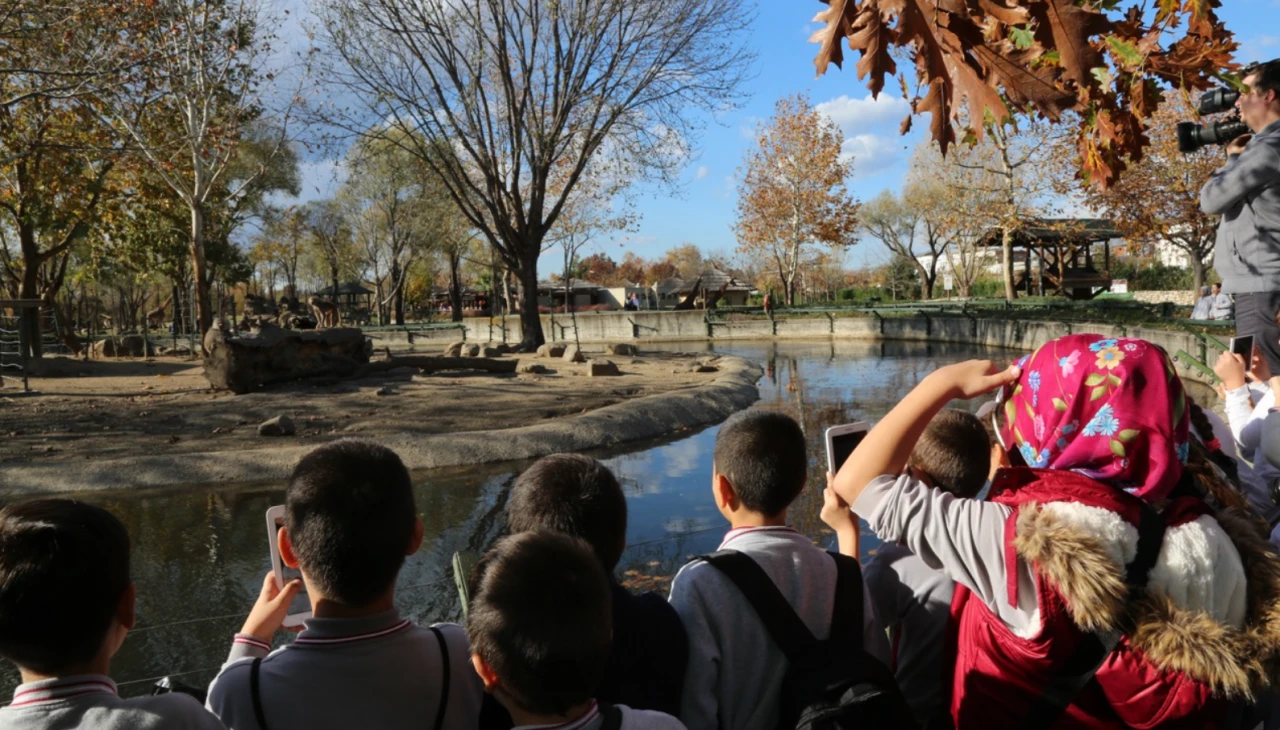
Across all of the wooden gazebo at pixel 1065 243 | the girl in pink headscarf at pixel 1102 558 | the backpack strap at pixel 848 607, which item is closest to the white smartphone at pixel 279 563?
the backpack strap at pixel 848 607

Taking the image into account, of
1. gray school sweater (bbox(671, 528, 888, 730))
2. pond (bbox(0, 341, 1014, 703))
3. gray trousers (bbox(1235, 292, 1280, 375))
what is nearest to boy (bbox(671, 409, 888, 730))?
gray school sweater (bbox(671, 528, 888, 730))

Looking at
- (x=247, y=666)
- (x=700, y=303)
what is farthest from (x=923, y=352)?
(x=700, y=303)

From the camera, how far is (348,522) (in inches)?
74.9

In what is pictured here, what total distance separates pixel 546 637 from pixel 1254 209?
339cm

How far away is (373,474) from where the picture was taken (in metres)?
1.99

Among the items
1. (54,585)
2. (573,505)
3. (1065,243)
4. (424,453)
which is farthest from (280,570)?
(1065,243)

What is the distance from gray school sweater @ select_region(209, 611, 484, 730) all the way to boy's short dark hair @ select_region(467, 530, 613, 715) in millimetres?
345

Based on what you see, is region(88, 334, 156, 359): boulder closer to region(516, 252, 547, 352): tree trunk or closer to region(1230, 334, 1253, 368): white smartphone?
region(516, 252, 547, 352): tree trunk

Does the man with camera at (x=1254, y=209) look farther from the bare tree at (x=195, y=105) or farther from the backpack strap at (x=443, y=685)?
the bare tree at (x=195, y=105)

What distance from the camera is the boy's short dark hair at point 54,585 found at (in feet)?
5.09

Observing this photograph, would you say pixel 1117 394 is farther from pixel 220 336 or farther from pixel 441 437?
pixel 220 336

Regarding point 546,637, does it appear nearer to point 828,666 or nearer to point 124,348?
point 828,666

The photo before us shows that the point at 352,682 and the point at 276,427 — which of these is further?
the point at 276,427

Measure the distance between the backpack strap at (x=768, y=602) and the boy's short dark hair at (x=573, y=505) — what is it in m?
0.26
